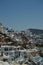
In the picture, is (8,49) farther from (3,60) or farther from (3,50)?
(3,60)

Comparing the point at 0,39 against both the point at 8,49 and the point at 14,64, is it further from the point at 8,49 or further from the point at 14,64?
the point at 14,64

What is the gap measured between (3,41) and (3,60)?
30.5 ft

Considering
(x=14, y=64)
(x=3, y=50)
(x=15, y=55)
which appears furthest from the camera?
(x=3, y=50)

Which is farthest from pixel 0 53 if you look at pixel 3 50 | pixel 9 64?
pixel 9 64

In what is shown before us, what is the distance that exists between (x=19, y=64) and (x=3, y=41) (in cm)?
1109

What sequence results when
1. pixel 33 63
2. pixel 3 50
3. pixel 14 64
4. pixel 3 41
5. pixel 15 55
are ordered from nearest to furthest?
pixel 14 64 < pixel 33 63 < pixel 15 55 < pixel 3 50 < pixel 3 41

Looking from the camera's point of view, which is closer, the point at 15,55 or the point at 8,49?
the point at 15,55

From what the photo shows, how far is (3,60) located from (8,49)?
16.2 ft

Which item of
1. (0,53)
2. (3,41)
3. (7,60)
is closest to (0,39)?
(3,41)

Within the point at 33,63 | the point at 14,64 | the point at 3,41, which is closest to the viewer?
the point at 14,64

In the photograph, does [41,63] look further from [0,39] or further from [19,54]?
[0,39]

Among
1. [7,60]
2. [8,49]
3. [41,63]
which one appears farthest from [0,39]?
[41,63]

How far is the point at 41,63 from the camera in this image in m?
16.3

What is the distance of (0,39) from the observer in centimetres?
2647
